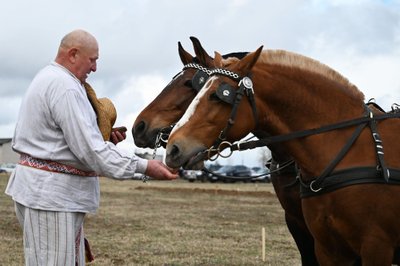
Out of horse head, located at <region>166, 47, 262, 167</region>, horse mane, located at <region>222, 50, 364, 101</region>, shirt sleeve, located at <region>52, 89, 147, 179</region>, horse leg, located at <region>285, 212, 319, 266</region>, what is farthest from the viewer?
horse leg, located at <region>285, 212, 319, 266</region>

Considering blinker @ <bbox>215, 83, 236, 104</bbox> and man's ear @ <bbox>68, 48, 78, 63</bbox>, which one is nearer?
man's ear @ <bbox>68, 48, 78, 63</bbox>

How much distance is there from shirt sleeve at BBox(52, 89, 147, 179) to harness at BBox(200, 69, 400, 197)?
60 centimetres

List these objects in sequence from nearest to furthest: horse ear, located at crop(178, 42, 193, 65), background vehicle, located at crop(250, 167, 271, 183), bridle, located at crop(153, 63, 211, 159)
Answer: background vehicle, located at crop(250, 167, 271, 183), bridle, located at crop(153, 63, 211, 159), horse ear, located at crop(178, 42, 193, 65)

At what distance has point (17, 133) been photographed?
4230 millimetres

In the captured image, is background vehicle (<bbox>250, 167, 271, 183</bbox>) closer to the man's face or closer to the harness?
the harness

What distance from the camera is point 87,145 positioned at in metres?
3.99

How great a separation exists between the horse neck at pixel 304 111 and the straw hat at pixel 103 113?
44.8 inches

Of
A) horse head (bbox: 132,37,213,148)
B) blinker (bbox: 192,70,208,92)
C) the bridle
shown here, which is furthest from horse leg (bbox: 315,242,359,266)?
blinker (bbox: 192,70,208,92)

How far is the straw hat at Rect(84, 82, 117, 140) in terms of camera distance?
4.58 meters

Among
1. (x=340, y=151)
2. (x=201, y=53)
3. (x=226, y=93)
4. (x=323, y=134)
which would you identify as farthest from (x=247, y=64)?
(x=201, y=53)

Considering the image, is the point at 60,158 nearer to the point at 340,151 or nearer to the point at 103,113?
the point at 103,113

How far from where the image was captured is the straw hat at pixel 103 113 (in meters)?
4.58

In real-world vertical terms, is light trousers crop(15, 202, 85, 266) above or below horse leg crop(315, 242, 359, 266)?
above

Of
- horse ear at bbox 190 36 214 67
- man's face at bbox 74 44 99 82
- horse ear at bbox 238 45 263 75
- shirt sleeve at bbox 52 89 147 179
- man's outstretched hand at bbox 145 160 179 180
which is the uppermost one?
horse ear at bbox 190 36 214 67
